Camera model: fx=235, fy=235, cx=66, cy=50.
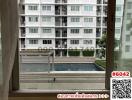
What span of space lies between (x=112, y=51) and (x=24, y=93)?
947 millimetres

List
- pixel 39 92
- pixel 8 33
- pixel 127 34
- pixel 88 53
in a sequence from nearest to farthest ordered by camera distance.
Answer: pixel 8 33, pixel 127 34, pixel 39 92, pixel 88 53

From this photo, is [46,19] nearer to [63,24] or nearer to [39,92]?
[63,24]

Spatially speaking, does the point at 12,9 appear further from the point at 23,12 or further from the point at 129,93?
the point at 129,93

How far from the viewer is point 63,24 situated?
7.89 feet

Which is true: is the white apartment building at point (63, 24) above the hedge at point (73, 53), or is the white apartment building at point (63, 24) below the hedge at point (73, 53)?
above

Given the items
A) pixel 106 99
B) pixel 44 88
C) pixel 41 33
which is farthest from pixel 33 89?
pixel 106 99

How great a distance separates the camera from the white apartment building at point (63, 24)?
237 centimetres

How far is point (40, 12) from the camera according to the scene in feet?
7.79

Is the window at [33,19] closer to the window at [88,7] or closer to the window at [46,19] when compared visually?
Answer: the window at [46,19]

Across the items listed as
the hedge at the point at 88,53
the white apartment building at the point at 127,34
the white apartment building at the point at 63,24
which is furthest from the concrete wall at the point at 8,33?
the white apartment building at the point at 127,34

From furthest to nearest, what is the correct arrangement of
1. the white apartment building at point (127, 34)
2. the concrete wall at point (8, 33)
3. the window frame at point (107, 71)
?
the window frame at point (107, 71)
the white apartment building at point (127, 34)
the concrete wall at point (8, 33)

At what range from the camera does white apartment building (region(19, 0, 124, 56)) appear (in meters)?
2.37

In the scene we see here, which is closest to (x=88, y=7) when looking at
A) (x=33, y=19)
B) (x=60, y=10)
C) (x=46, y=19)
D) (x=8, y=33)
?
(x=60, y=10)

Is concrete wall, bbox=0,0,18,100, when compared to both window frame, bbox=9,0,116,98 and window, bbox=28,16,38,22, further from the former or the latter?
window, bbox=28,16,38,22
